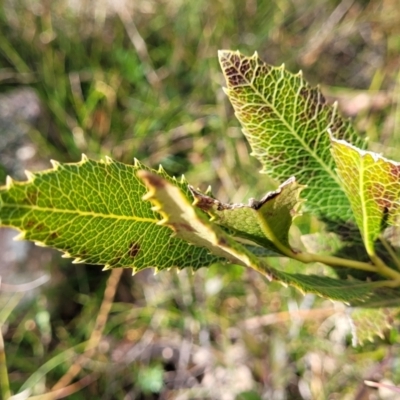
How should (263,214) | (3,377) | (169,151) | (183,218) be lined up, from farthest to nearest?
(169,151) < (3,377) < (263,214) < (183,218)

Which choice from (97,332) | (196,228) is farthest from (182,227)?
(97,332)

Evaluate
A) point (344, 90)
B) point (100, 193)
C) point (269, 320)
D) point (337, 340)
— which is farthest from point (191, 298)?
point (100, 193)

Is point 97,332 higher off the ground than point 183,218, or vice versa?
point 183,218

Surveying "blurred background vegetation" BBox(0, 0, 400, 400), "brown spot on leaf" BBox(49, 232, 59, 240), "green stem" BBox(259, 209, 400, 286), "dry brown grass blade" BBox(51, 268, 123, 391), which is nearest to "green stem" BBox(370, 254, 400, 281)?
"green stem" BBox(259, 209, 400, 286)

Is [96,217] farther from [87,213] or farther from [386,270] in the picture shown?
[386,270]

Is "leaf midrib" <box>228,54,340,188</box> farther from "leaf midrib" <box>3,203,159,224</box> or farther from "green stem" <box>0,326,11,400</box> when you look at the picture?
"green stem" <box>0,326,11,400</box>

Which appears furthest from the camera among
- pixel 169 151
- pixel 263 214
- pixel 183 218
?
pixel 169 151
